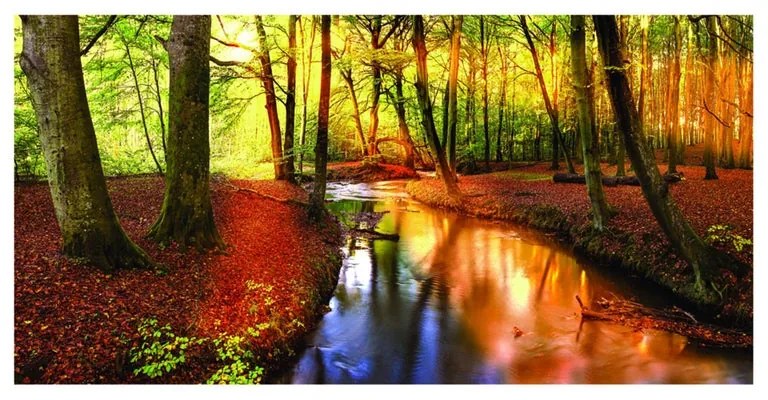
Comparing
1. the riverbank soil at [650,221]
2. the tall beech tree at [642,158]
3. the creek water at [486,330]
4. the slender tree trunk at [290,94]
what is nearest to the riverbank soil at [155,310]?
the creek water at [486,330]

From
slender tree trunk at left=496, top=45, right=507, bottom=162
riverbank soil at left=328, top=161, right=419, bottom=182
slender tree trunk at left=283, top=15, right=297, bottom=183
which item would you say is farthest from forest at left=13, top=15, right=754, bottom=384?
riverbank soil at left=328, top=161, right=419, bottom=182

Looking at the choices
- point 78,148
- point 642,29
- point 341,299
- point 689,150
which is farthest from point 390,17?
point 689,150

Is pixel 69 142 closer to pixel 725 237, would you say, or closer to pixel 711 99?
pixel 725 237

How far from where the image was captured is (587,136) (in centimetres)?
762

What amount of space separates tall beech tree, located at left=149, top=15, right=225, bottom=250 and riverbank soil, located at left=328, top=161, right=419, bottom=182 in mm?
13208

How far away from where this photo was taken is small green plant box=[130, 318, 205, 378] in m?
3.29

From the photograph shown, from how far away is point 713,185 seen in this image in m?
7.92

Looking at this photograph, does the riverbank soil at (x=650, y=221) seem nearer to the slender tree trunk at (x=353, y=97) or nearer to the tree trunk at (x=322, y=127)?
the tree trunk at (x=322, y=127)

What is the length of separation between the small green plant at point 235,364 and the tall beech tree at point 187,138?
154 centimetres

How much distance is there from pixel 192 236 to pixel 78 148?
4.65 ft

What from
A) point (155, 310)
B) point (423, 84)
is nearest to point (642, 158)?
point (155, 310)

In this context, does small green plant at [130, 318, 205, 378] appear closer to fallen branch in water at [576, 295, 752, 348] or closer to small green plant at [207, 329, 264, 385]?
small green plant at [207, 329, 264, 385]

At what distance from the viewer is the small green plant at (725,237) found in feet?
16.6
